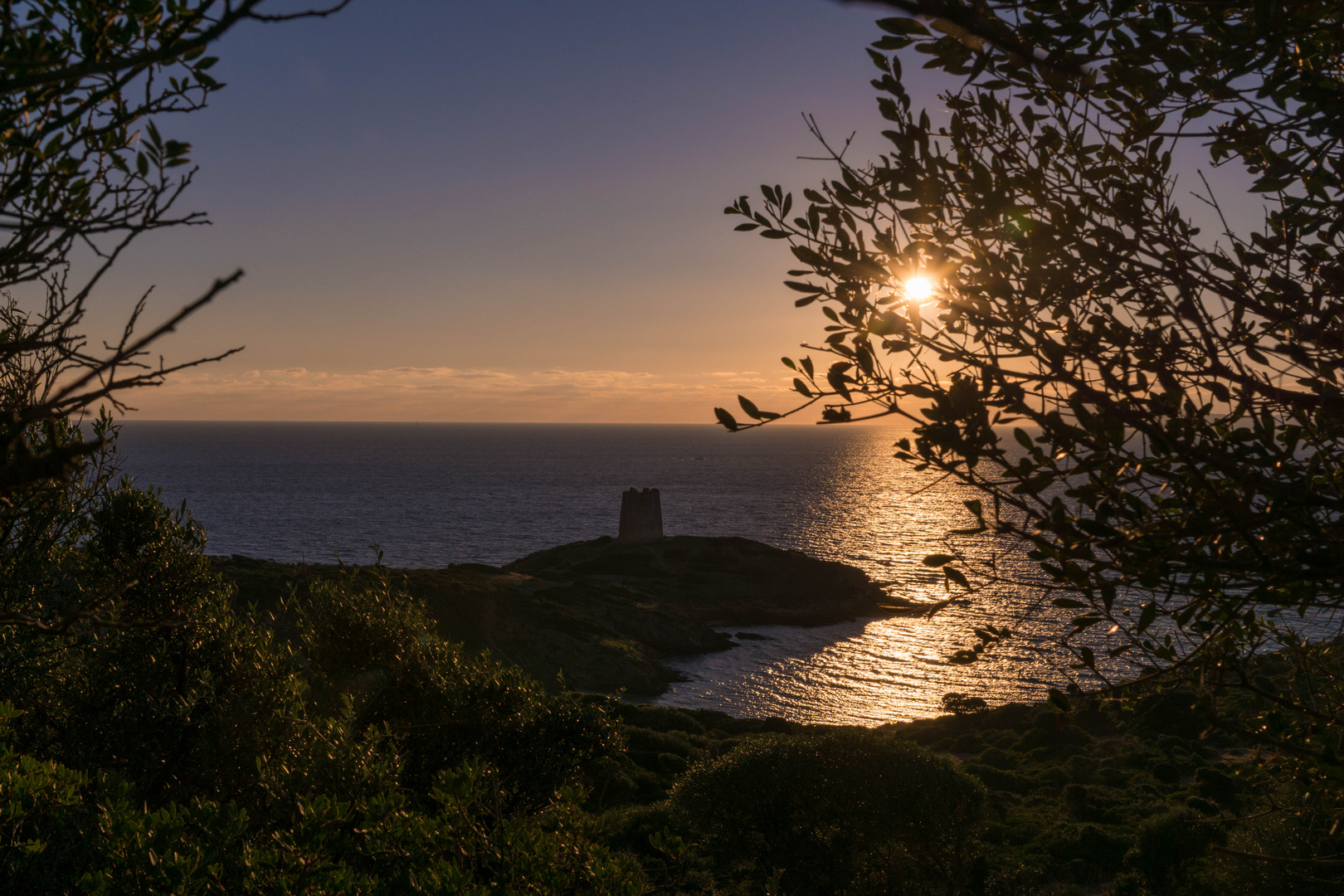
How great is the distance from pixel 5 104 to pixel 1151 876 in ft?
76.5

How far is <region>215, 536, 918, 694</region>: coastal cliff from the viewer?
46094 mm

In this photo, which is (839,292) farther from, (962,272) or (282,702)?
(282,702)

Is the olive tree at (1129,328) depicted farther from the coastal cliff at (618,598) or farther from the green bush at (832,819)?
the coastal cliff at (618,598)

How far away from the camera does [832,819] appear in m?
16.9

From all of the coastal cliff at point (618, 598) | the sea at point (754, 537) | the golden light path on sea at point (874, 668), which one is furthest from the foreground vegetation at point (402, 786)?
the coastal cliff at point (618, 598)

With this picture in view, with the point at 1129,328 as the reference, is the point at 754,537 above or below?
below

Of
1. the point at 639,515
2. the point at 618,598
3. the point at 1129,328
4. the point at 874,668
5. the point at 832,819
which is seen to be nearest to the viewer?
the point at 1129,328

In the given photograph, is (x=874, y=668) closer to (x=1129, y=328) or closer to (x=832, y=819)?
(x=832, y=819)

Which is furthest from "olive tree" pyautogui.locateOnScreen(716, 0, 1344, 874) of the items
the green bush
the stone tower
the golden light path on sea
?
the stone tower

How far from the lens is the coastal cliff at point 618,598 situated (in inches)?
1815

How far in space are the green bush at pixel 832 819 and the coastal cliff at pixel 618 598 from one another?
581 inches

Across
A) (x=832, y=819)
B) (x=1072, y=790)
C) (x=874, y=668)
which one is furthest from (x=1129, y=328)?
(x=874, y=668)

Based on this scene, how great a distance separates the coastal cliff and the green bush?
1476cm

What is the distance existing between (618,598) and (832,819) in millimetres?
44894
